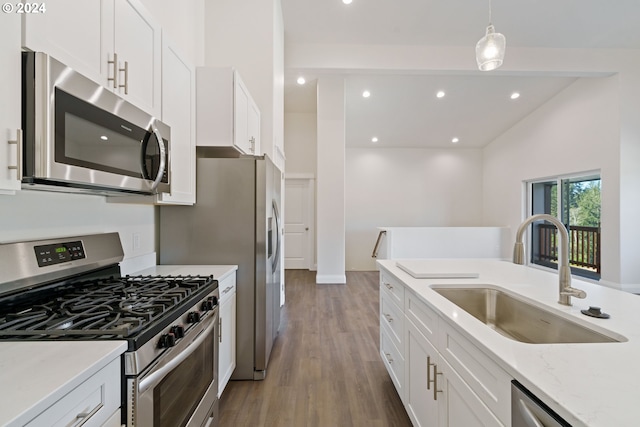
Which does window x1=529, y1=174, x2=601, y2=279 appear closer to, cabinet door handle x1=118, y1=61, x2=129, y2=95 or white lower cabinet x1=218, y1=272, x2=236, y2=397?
white lower cabinet x1=218, y1=272, x2=236, y2=397

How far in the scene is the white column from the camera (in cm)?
489

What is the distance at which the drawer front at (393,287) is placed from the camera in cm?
174

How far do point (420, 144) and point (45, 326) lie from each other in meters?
6.95

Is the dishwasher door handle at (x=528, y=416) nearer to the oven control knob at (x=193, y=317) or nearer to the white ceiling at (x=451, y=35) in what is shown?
the oven control knob at (x=193, y=317)

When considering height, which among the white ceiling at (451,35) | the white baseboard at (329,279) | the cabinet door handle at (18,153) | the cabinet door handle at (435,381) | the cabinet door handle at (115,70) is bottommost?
the white baseboard at (329,279)

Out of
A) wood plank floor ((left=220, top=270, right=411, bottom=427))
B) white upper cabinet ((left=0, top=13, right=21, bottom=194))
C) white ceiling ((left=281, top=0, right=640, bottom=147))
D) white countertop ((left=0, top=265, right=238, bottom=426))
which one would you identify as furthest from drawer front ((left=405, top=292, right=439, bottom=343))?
white ceiling ((left=281, top=0, right=640, bottom=147))

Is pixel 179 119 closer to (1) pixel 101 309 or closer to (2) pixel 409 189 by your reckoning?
(1) pixel 101 309

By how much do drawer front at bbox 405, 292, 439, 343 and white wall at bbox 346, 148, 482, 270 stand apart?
497 centimetres

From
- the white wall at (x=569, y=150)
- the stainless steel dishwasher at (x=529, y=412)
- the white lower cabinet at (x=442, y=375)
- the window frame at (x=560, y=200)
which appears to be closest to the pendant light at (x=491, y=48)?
the white lower cabinet at (x=442, y=375)

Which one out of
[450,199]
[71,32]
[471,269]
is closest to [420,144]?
[450,199]

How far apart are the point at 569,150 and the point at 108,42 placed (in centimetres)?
634

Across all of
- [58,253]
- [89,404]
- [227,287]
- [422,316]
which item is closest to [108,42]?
[58,253]

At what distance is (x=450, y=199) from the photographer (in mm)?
6906

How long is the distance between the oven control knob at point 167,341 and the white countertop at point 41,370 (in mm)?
172
